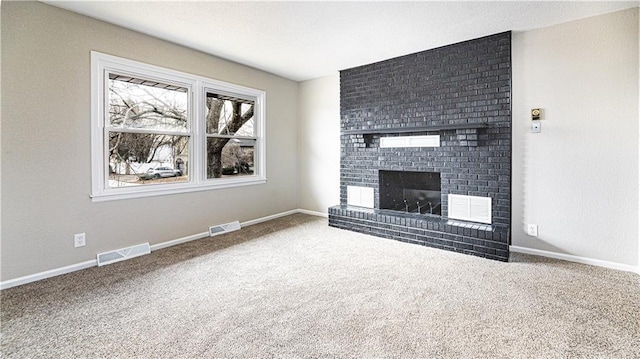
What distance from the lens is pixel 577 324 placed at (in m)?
1.93

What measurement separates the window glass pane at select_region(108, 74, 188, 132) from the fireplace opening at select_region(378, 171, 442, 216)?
2798 mm

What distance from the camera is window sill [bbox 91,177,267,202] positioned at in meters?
3.04

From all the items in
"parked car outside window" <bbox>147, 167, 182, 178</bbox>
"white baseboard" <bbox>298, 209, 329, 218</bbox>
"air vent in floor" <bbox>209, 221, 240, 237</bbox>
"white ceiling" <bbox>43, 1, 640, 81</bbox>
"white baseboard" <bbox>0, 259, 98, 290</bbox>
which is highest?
"white ceiling" <bbox>43, 1, 640, 81</bbox>

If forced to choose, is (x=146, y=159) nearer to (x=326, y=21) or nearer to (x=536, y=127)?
(x=326, y=21)

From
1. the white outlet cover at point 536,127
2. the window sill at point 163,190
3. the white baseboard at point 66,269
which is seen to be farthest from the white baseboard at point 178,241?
the white outlet cover at point 536,127

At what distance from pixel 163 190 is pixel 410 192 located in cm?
323

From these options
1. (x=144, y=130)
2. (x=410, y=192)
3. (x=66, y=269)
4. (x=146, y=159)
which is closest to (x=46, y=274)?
(x=66, y=269)

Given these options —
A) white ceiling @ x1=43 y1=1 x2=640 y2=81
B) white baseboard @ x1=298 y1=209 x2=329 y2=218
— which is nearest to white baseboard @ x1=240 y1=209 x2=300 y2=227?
white baseboard @ x1=298 y1=209 x2=329 y2=218

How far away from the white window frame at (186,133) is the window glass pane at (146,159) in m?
0.08

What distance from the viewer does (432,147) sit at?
3811 mm

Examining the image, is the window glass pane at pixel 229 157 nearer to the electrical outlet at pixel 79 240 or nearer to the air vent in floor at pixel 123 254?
the air vent in floor at pixel 123 254

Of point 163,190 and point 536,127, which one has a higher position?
point 536,127

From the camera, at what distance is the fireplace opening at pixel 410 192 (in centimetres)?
407

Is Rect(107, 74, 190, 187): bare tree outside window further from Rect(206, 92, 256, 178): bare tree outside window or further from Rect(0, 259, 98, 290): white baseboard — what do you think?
Rect(0, 259, 98, 290): white baseboard
